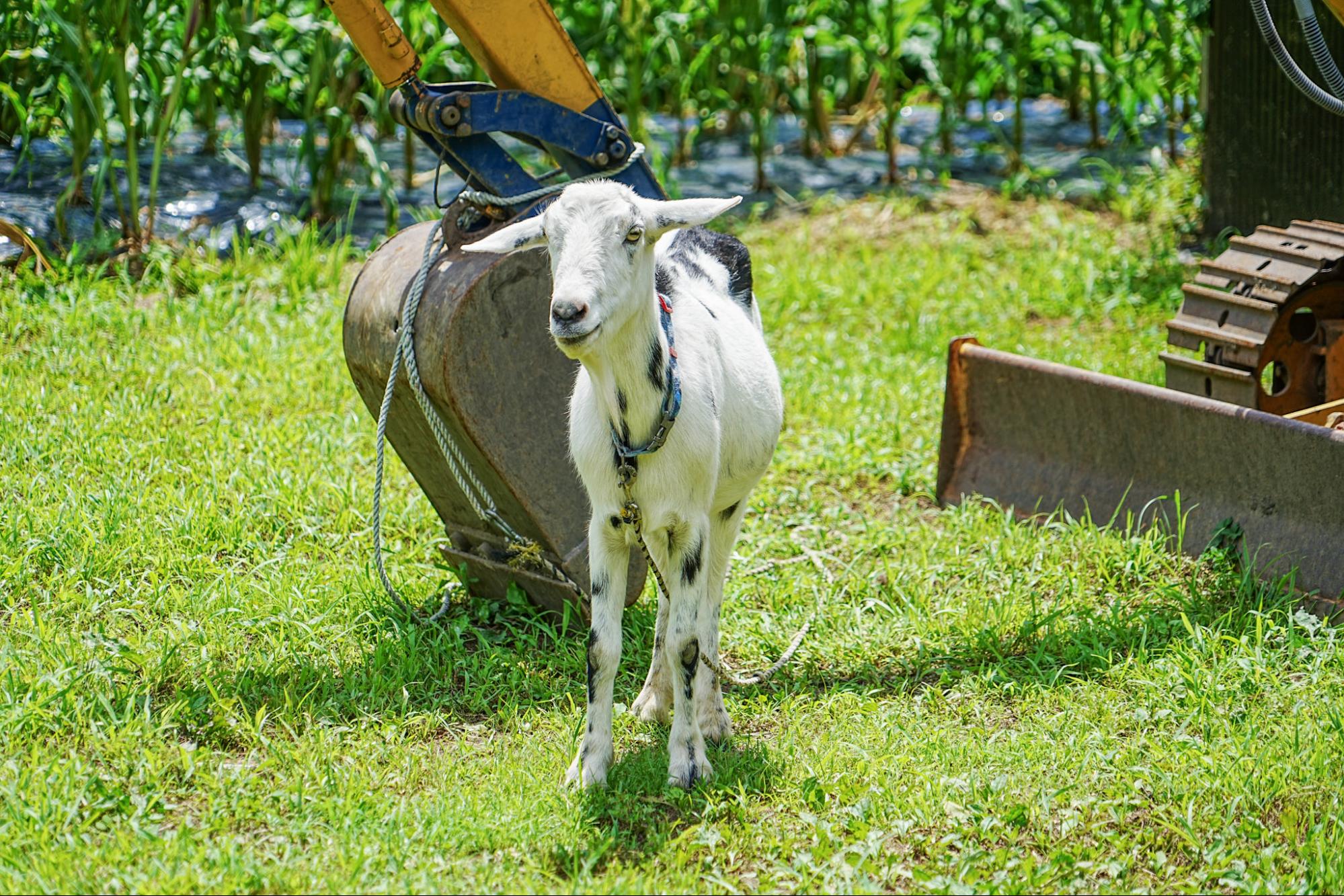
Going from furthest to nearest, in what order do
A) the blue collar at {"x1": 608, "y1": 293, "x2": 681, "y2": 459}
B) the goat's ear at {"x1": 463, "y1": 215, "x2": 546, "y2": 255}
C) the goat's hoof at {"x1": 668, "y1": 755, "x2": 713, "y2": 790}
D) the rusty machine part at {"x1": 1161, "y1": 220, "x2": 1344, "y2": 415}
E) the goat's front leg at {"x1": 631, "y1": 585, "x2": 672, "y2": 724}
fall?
the rusty machine part at {"x1": 1161, "y1": 220, "x2": 1344, "y2": 415}, the goat's front leg at {"x1": 631, "y1": 585, "x2": 672, "y2": 724}, the goat's hoof at {"x1": 668, "y1": 755, "x2": 713, "y2": 790}, the blue collar at {"x1": 608, "y1": 293, "x2": 681, "y2": 459}, the goat's ear at {"x1": 463, "y1": 215, "x2": 546, "y2": 255}

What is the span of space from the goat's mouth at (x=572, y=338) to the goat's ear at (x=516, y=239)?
1.23ft

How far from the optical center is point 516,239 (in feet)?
11.1

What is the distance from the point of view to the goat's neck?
343 cm

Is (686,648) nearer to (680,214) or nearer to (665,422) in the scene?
(665,422)

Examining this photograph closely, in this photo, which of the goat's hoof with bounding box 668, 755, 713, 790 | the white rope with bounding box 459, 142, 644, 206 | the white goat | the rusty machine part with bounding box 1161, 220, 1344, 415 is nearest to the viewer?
the white goat

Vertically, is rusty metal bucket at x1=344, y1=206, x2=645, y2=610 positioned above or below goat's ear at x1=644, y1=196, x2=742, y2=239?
below

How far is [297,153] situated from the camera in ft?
28.8

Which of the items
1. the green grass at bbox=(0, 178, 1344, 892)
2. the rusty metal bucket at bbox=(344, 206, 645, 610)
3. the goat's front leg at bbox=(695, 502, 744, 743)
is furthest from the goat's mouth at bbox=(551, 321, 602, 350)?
the green grass at bbox=(0, 178, 1344, 892)

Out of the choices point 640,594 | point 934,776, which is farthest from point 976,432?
point 934,776

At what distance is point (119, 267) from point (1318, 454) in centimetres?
612

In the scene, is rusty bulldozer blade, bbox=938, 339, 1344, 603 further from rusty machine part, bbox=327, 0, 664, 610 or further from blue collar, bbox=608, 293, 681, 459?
blue collar, bbox=608, 293, 681, 459

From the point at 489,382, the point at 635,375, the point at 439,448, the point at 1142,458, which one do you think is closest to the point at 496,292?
the point at 489,382

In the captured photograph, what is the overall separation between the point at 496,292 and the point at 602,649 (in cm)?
124

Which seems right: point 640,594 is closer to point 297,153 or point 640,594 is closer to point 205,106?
point 297,153
